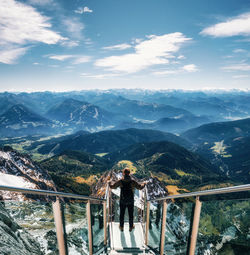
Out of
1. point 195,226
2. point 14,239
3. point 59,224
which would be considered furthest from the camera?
point 59,224

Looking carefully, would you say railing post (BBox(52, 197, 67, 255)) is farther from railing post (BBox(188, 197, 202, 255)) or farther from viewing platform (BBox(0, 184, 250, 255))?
railing post (BBox(188, 197, 202, 255))

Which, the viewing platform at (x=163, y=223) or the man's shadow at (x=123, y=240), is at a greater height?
the viewing platform at (x=163, y=223)

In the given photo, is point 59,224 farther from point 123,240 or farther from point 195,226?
point 123,240

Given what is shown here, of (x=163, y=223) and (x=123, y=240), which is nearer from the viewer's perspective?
(x=163, y=223)

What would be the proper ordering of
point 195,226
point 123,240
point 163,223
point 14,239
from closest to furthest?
point 14,239
point 195,226
point 163,223
point 123,240

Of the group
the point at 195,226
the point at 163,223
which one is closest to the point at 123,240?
the point at 163,223

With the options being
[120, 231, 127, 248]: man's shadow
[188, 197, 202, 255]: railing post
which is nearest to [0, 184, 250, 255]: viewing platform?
[188, 197, 202, 255]: railing post

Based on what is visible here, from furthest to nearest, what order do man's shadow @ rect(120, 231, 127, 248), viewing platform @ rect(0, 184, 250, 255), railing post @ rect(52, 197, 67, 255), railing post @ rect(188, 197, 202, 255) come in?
man's shadow @ rect(120, 231, 127, 248) < railing post @ rect(52, 197, 67, 255) < railing post @ rect(188, 197, 202, 255) < viewing platform @ rect(0, 184, 250, 255)

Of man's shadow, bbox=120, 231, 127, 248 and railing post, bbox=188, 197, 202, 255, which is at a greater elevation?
railing post, bbox=188, 197, 202, 255

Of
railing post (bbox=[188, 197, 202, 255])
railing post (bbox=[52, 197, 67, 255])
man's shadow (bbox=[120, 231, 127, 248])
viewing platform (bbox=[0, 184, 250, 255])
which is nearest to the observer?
viewing platform (bbox=[0, 184, 250, 255])

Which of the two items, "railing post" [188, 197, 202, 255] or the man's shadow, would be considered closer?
"railing post" [188, 197, 202, 255]

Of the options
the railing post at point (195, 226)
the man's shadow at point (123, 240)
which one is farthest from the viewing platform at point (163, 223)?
the man's shadow at point (123, 240)

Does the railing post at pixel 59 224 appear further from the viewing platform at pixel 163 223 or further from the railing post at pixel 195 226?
the railing post at pixel 195 226

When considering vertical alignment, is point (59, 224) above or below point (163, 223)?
above
